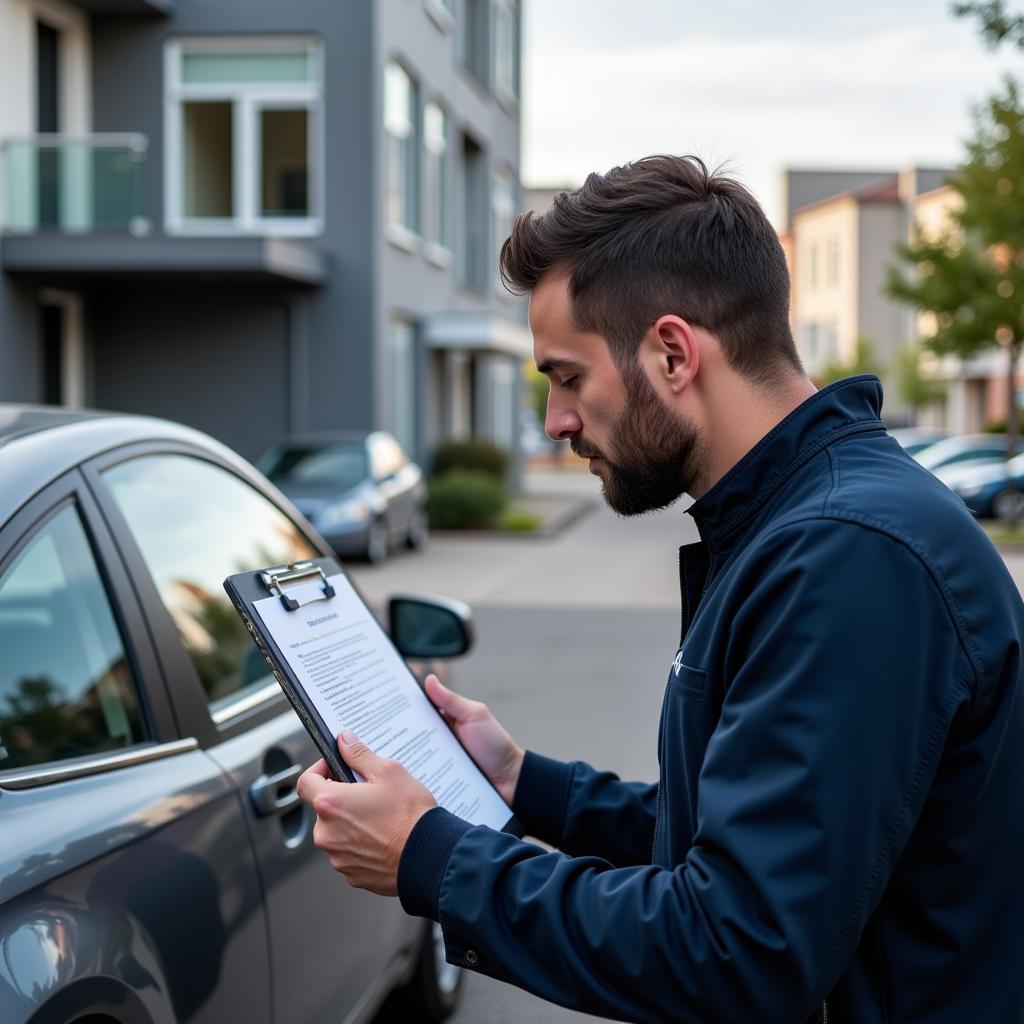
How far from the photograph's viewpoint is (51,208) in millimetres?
19094

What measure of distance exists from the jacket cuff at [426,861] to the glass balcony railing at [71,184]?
18.4 metres

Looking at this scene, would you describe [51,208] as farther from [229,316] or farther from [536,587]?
[536,587]

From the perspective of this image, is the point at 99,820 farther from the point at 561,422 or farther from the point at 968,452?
the point at 968,452

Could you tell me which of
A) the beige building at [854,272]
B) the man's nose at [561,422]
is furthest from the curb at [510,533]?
the beige building at [854,272]

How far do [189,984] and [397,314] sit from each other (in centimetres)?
2182

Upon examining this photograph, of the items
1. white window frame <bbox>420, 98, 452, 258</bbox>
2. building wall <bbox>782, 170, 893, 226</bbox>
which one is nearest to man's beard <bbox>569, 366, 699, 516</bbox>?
white window frame <bbox>420, 98, 452, 258</bbox>

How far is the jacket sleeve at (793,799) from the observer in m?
1.45

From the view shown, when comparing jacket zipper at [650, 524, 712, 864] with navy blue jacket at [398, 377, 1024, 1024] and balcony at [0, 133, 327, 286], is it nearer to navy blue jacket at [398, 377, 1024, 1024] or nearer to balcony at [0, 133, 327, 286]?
navy blue jacket at [398, 377, 1024, 1024]

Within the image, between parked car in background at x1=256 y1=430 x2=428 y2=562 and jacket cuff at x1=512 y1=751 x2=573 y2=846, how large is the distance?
46.7 ft

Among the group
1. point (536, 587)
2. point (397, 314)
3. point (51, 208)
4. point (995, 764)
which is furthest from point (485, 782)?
point (397, 314)

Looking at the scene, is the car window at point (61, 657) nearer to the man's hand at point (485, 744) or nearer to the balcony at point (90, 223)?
the man's hand at point (485, 744)

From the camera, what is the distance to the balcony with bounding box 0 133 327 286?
18.7 metres

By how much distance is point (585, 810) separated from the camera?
2205mm

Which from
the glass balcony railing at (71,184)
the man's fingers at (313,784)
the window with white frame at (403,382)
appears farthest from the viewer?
the window with white frame at (403,382)
